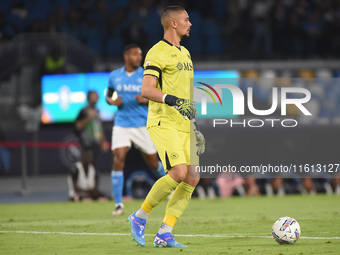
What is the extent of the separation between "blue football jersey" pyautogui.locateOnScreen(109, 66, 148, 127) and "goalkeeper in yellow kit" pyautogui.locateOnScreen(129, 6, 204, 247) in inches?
171

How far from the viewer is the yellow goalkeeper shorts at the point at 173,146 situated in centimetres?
744

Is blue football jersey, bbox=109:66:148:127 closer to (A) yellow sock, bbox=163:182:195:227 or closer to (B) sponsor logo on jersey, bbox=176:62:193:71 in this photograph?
(B) sponsor logo on jersey, bbox=176:62:193:71

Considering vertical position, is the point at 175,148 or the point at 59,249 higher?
the point at 175,148

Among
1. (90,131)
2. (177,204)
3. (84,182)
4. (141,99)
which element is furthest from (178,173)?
(90,131)

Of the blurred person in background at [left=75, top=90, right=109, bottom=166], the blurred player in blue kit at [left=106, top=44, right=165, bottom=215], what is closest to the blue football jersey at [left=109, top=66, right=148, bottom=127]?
the blurred player in blue kit at [left=106, top=44, right=165, bottom=215]

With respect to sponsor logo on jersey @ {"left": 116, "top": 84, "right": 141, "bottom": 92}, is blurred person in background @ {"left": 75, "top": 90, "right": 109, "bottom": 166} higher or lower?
lower

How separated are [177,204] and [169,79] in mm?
1322

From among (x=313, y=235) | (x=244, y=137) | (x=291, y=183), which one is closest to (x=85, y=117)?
(x=244, y=137)

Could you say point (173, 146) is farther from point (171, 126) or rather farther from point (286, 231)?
point (286, 231)

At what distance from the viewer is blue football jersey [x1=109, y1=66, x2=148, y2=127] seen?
1213 centimetres

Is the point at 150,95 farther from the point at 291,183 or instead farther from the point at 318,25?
the point at 318,25

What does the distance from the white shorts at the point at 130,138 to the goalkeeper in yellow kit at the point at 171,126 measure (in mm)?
4243

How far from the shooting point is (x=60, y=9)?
2475 cm

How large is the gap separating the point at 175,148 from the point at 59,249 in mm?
1640
